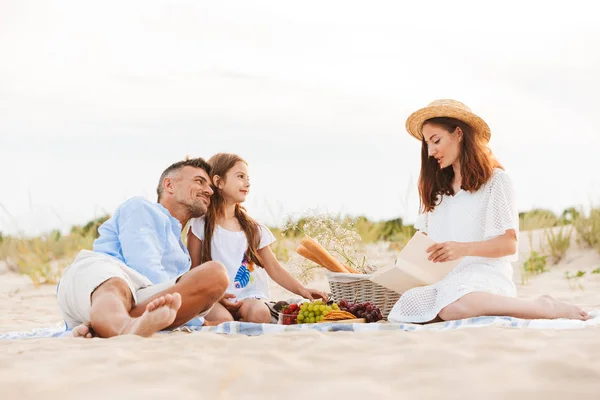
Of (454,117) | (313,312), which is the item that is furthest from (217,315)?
(454,117)

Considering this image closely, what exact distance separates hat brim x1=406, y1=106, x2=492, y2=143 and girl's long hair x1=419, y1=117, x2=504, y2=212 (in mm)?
42

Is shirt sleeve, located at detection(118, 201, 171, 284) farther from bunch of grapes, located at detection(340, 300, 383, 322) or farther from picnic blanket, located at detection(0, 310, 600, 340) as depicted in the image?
bunch of grapes, located at detection(340, 300, 383, 322)

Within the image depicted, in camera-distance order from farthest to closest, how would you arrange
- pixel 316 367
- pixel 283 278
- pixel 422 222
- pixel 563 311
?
pixel 283 278
pixel 422 222
pixel 563 311
pixel 316 367

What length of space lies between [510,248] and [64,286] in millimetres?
2940

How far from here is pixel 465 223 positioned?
4.96 meters

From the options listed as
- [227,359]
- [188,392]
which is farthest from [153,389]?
[227,359]

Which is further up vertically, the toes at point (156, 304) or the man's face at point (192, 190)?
the man's face at point (192, 190)

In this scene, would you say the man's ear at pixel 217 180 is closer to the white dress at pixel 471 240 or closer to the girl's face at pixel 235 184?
the girl's face at pixel 235 184

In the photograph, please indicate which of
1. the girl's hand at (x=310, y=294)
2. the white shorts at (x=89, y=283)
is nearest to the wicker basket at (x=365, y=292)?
the girl's hand at (x=310, y=294)

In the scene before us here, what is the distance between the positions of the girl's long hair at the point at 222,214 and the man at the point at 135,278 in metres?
0.47

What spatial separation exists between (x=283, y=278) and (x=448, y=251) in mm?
1452

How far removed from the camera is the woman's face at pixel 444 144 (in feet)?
16.4

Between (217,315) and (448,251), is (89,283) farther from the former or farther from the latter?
(448,251)

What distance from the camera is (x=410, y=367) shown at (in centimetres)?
230
